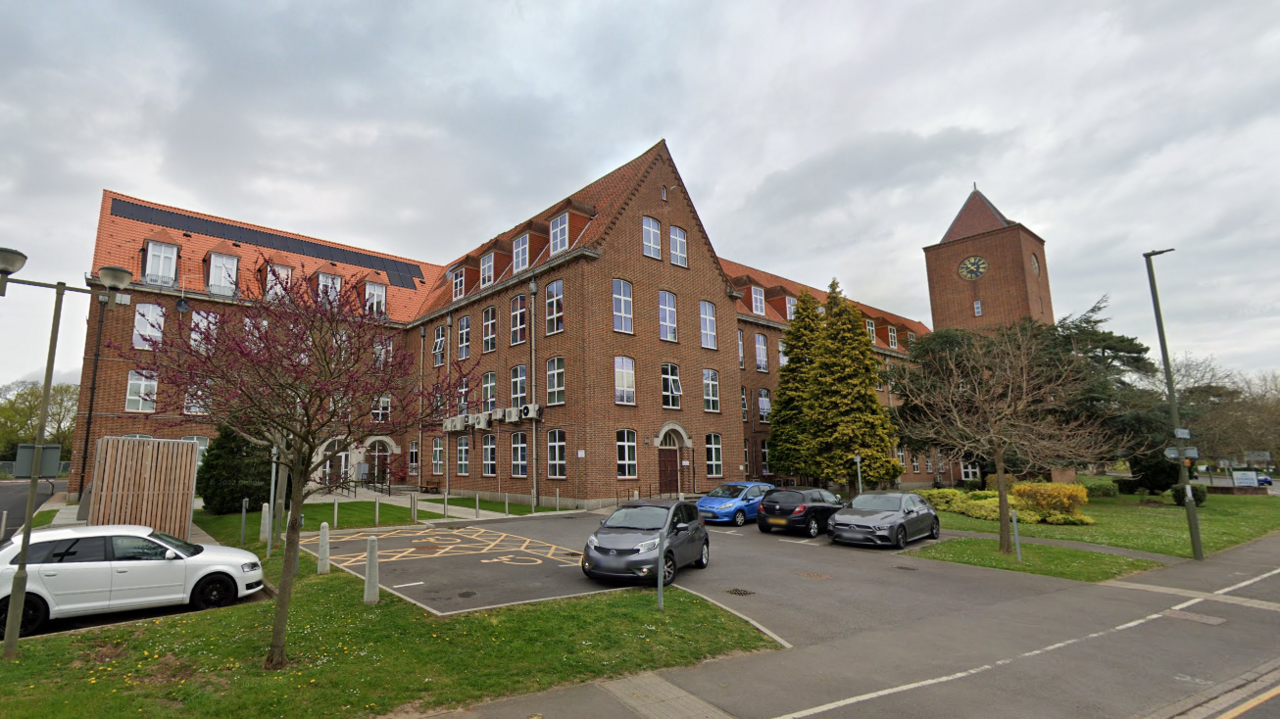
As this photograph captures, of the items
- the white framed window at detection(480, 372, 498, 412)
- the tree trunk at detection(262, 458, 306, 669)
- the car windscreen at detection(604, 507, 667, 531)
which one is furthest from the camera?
the white framed window at detection(480, 372, 498, 412)

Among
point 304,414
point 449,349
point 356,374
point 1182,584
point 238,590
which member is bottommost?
point 1182,584

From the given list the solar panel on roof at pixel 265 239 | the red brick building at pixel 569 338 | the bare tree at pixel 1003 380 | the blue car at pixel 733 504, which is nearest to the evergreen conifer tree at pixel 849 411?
the bare tree at pixel 1003 380

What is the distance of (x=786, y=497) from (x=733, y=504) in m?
2.42

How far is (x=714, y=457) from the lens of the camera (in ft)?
99.5

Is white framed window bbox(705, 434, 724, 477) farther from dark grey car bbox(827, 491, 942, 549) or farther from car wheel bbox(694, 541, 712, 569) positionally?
car wheel bbox(694, 541, 712, 569)

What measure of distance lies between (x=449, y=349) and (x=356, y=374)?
91.3 feet

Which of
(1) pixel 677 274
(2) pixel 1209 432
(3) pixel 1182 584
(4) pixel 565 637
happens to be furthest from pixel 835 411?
(4) pixel 565 637

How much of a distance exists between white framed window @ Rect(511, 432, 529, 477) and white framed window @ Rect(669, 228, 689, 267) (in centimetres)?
1106

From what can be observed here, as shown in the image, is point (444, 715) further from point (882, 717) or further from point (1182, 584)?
point (1182, 584)

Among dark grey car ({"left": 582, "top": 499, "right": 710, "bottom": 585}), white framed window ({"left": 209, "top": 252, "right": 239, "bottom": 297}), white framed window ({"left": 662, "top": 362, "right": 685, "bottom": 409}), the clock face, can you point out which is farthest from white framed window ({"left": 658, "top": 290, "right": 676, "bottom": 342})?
the clock face

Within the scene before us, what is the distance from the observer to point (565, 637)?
303 inches

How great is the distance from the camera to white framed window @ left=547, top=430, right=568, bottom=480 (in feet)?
86.1

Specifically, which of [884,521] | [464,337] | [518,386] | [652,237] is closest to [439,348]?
[464,337]

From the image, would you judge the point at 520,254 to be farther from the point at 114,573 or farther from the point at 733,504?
the point at 114,573
